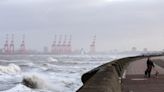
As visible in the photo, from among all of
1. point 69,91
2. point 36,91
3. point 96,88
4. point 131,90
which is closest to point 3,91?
point 36,91

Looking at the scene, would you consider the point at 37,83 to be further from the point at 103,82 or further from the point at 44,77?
the point at 103,82

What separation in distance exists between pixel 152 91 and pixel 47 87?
1739 cm

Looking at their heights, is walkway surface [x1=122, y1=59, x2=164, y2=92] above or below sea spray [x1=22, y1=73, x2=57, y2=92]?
above

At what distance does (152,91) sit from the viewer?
54.7 ft

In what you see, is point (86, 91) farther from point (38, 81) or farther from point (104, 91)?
point (38, 81)

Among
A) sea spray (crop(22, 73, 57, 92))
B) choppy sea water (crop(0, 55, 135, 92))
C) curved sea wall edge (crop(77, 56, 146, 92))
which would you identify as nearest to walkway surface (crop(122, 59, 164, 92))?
curved sea wall edge (crop(77, 56, 146, 92))

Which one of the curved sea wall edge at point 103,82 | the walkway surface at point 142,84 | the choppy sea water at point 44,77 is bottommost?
the choppy sea water at point 44,77

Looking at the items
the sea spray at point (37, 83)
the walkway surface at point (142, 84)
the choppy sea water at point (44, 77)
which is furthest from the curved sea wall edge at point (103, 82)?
the sea spray at point (37, 83)

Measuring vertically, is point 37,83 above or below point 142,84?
below

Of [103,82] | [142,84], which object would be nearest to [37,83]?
[142,84]

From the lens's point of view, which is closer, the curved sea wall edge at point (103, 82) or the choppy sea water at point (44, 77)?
the curved sea wall edge at point (103, 82)

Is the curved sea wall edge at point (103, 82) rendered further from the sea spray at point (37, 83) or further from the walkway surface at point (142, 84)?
the sea spray at point (37, 83)

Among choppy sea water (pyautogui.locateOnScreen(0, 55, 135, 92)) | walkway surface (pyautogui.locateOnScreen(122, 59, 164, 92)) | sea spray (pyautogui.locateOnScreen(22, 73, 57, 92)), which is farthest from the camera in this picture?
sea spray (pyautogui.locateOnScreen(22, 73, 57, 92))

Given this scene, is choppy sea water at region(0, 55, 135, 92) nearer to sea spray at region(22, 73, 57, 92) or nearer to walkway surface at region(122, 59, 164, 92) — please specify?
sea spray at region(22, 73, 57, 92)
